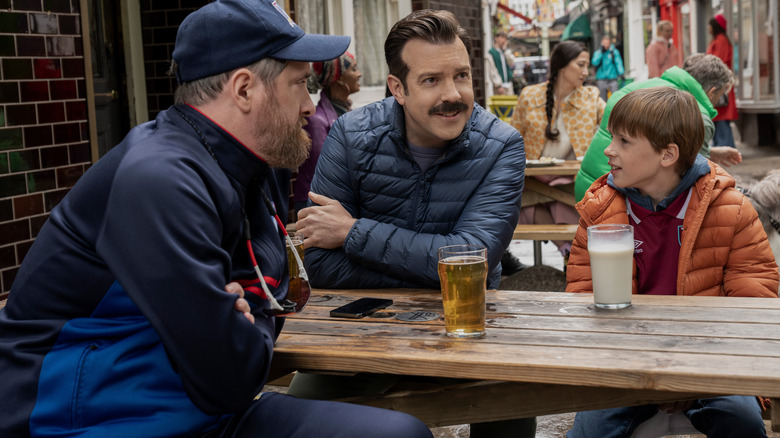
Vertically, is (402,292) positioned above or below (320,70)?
below

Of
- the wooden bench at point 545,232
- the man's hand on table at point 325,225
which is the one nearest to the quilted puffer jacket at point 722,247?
the man's hand on table at point 325,225

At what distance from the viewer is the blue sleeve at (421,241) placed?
2.67 metres

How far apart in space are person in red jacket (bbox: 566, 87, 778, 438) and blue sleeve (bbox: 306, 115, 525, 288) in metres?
0.26

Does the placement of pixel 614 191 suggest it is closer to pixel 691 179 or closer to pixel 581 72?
pixel 691 179

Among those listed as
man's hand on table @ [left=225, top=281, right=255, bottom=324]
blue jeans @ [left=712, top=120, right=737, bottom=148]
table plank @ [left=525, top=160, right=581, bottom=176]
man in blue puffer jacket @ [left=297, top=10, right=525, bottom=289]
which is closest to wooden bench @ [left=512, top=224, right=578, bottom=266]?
table plank @ [left=525, top=160, right=581, bottom=176]

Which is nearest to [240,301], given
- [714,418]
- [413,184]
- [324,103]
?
[413,184]

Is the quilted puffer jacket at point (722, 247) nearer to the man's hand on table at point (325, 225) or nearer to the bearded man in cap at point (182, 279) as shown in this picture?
the man's hand on table at point (325, 225)

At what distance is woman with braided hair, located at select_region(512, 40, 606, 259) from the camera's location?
6820mm

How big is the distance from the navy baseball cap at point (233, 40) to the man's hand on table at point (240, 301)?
19.2 inches

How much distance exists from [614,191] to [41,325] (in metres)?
1.80

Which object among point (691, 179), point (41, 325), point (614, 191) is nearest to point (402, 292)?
point (614, 191)

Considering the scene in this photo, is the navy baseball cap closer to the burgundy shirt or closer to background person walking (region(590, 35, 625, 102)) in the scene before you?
the burgundy shirt

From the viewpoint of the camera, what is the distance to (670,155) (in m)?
2.77

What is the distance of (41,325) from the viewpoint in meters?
1.84
